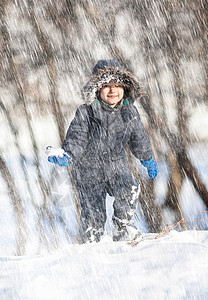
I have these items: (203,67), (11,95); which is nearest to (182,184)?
(203,67)

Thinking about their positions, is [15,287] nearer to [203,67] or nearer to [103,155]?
[103,155]

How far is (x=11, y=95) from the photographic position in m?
4.15

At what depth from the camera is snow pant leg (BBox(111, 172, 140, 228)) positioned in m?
1.86

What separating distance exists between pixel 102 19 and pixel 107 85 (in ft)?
7.58

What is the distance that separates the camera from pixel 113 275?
910 millimetres

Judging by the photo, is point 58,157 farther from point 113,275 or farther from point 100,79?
point 113,275

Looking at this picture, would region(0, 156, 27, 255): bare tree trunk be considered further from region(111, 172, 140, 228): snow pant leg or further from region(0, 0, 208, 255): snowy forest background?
region(111, 172, 140, 228): snow pant leg

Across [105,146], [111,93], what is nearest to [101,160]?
[105,146]

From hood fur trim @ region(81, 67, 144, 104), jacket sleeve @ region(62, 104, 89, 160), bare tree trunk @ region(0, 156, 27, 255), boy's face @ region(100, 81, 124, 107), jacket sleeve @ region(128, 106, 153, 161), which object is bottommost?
bare tree trunk @ region(0, 156, 27, 255)

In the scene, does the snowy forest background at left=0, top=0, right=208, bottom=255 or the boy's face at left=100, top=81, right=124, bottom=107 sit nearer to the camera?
the boy's face at left=100, top=81, right=124, bottom=107

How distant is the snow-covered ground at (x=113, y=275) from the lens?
2.52 ft

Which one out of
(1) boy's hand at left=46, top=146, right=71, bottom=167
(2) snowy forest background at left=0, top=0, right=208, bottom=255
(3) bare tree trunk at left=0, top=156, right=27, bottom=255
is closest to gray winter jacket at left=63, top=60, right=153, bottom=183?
(1) boy's hand at left=46, top=146, right=71, bottom=167

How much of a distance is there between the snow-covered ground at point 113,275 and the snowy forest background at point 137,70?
2294mm

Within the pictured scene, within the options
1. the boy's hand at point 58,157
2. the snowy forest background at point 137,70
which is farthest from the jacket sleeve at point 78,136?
the snowy forest background at point 137,70
